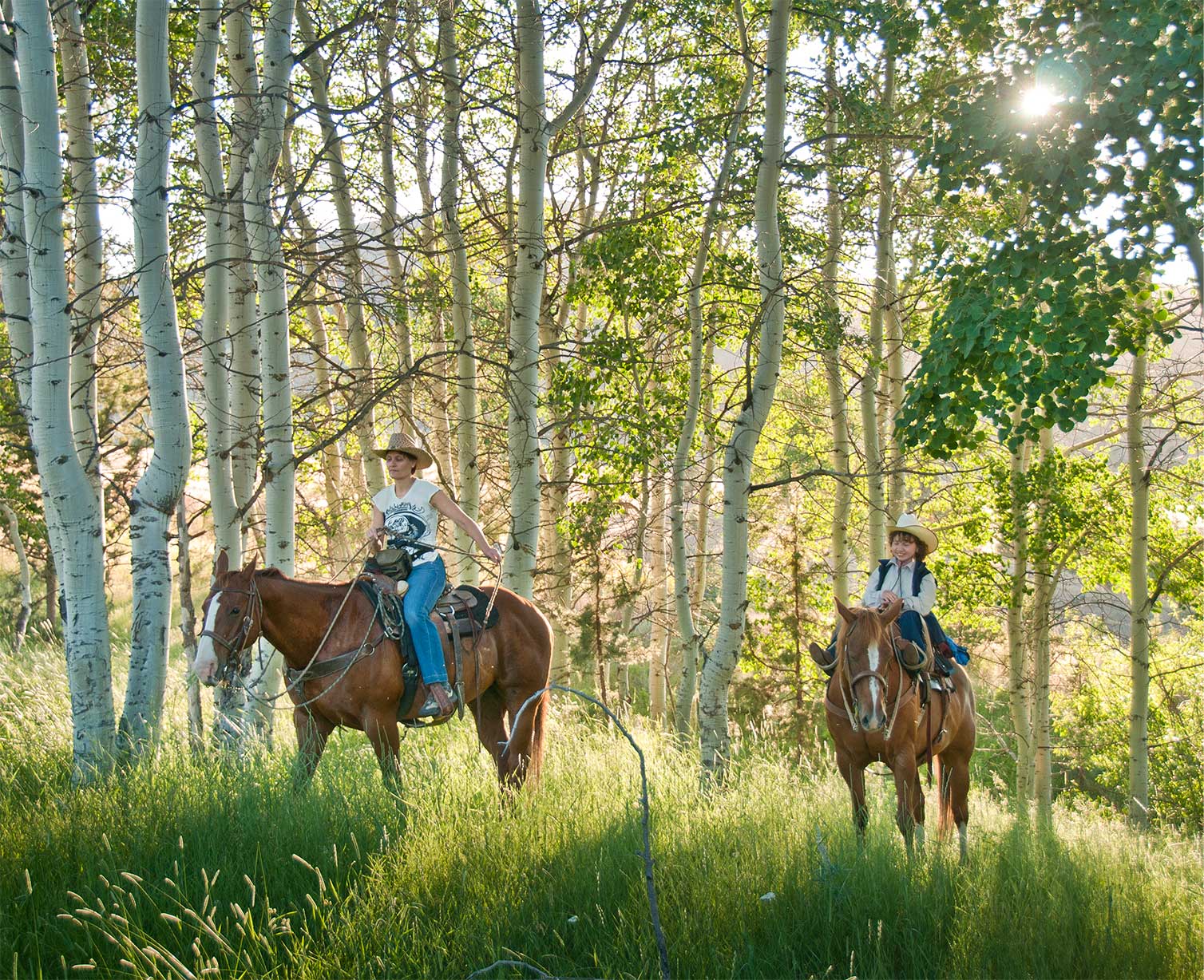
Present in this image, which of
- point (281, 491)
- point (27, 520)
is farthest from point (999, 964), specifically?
point (27, 520)

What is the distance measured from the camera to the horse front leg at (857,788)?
7.55 m

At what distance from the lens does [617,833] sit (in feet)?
20.9

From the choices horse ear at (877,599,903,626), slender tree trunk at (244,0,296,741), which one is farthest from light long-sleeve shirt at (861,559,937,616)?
slender tree trunk at (244,0,296,741)

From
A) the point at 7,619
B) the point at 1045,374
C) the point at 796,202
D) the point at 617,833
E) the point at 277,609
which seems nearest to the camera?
the point at 617,833

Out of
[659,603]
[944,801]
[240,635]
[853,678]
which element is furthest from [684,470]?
[240,635]

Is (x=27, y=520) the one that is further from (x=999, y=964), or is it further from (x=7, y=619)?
(x=999, y=964)

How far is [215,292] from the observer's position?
362 inches

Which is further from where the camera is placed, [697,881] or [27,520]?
[27,520]

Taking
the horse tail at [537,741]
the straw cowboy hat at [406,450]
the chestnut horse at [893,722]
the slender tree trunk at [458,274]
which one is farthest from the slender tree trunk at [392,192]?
the chestnut horse at [893,722]

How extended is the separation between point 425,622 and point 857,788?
3.39m

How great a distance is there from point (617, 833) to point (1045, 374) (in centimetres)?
392

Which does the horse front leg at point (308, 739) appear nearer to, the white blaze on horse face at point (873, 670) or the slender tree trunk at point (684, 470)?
the white blaze on horse face at point (873, 670)

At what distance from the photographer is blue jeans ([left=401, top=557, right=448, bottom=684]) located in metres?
7.60

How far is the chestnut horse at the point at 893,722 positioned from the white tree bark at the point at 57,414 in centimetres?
499
